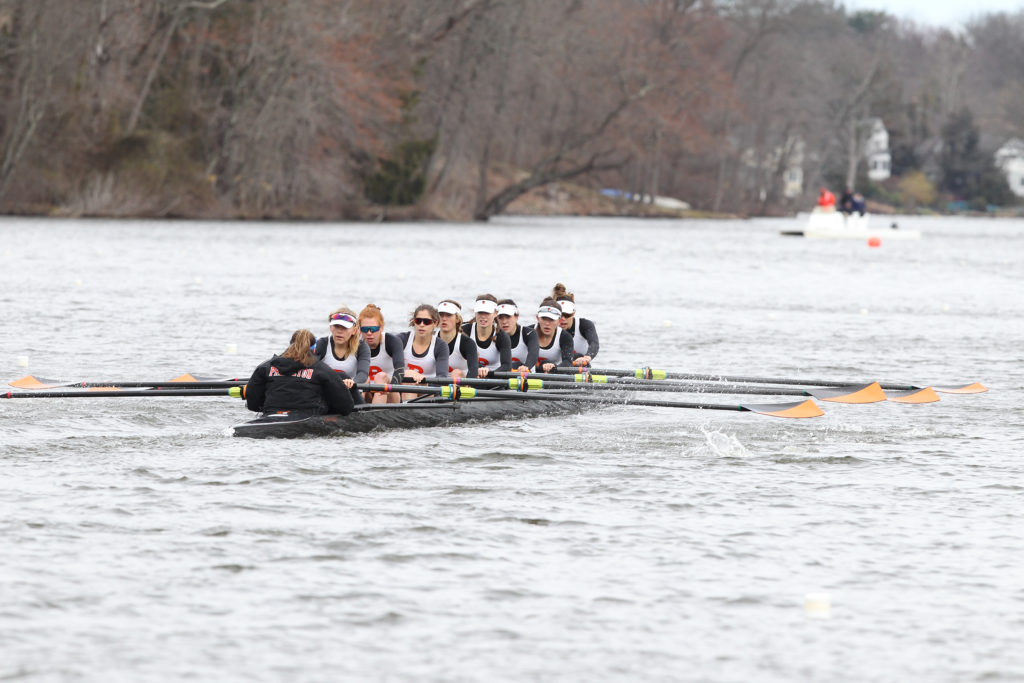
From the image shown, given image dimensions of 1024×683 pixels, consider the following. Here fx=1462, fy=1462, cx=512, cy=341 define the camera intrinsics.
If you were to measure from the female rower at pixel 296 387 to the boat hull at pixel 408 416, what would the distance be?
0.09 meters

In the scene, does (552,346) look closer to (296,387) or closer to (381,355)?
(381,355)

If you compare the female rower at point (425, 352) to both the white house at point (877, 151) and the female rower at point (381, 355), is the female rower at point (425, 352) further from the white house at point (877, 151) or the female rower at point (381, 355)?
the white house at point (877, 151)

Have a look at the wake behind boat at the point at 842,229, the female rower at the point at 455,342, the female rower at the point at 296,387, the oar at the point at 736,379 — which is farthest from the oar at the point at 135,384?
the wake behind boat at the point at 842,229

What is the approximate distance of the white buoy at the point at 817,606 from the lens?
7688mm

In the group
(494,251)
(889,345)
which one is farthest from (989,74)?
(889,345)

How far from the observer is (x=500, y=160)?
76.1m

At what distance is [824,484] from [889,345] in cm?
1055

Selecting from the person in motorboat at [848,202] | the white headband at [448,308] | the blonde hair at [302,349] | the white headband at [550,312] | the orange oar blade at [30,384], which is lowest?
the orange oar blade at [30,384]

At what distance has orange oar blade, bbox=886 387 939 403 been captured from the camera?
13.8m

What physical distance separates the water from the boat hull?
13 centimetres

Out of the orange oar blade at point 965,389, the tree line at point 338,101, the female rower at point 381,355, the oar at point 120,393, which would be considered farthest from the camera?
the tree line at point 338,101

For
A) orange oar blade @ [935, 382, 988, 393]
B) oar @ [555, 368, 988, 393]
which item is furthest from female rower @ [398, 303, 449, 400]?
orange oar blade @ [935, 382, 988, 393]

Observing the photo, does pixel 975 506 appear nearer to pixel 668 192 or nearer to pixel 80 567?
pixel 80 567

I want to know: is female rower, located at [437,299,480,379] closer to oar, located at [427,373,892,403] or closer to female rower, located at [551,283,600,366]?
oar, located at [427,373,892,403]
